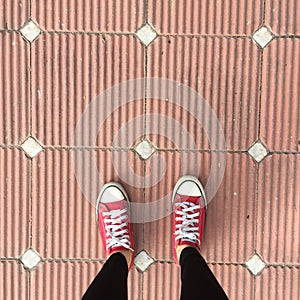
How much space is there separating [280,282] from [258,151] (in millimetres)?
399

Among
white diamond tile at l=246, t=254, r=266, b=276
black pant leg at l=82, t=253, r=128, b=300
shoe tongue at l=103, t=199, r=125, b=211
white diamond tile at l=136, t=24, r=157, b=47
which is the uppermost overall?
white diamond tile at l=136, t=24, r=157, b=47

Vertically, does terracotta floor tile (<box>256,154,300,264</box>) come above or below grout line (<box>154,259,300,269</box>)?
above

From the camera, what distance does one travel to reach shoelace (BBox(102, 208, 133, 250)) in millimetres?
1312

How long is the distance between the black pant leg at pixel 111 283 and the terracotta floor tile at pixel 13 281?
29 centimetres

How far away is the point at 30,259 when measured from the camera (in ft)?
4.44

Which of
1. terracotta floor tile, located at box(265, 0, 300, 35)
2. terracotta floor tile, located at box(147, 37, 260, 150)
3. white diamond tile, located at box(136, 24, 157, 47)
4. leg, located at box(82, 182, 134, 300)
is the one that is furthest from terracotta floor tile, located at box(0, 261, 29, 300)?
terracotta floor tile, located at box(265, 0, 300, 35)

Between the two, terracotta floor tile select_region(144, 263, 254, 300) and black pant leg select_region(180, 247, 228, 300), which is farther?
terracotta floor tile select_region(144, 263, 254, 300)

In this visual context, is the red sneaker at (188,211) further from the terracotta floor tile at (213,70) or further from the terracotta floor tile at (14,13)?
the terracotta floor tile at (14,13)

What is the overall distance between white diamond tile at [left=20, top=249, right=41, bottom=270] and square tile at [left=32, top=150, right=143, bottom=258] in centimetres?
2

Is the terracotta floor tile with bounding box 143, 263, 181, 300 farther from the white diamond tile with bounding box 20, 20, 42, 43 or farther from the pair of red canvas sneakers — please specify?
the white diamond tile with bounding box 20, 20, 42, 43

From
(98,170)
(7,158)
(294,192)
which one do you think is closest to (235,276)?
(294,192)

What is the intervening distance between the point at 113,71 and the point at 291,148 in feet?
1.85

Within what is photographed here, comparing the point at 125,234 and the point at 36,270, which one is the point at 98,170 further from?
the point at 36,270

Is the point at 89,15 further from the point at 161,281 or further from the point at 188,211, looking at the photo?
the point at 161,281
